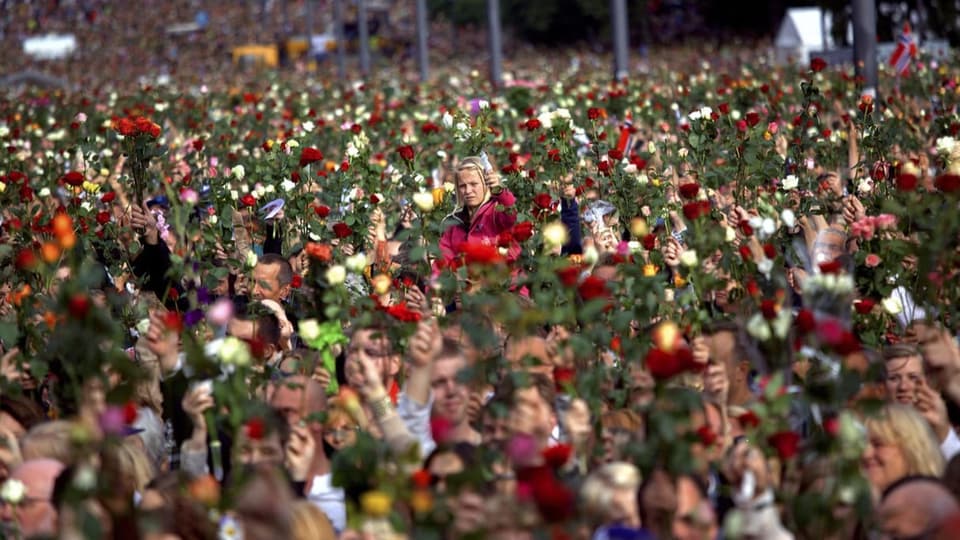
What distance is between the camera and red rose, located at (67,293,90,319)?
471 cm

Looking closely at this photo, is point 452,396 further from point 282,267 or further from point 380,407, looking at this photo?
point 282,267

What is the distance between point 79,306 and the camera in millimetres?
4711

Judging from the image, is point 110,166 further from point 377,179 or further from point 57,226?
point 57,226

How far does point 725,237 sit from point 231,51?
58.3 metres

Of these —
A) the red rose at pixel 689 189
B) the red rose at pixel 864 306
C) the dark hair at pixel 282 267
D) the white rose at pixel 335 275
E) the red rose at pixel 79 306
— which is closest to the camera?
the red rose at pixel 79 306

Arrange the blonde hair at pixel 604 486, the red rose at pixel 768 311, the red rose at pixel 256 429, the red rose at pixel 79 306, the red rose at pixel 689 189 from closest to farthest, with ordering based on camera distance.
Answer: the blonde hair at pixel 604 486 → the red rose at pixel 79 306 → the red rose at pixel 256 429 → the red rose at pixel 768 311 → the red rose at pixel 689 189

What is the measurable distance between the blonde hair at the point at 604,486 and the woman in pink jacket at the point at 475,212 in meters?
4.10

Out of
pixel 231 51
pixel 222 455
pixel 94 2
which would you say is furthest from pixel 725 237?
pixel 94 2

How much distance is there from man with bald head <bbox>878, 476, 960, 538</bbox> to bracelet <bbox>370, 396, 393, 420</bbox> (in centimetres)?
149

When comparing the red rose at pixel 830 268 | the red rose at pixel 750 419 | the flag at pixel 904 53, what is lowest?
the flag at pixel 904 53

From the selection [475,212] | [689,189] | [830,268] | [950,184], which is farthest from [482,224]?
[830,268]

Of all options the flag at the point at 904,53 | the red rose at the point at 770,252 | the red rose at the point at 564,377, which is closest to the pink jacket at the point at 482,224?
the red rose at the point at 770,252

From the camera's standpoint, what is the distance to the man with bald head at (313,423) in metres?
5.67

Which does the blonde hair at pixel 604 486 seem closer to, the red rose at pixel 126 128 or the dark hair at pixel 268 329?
the dark hair at pixel 268 329
